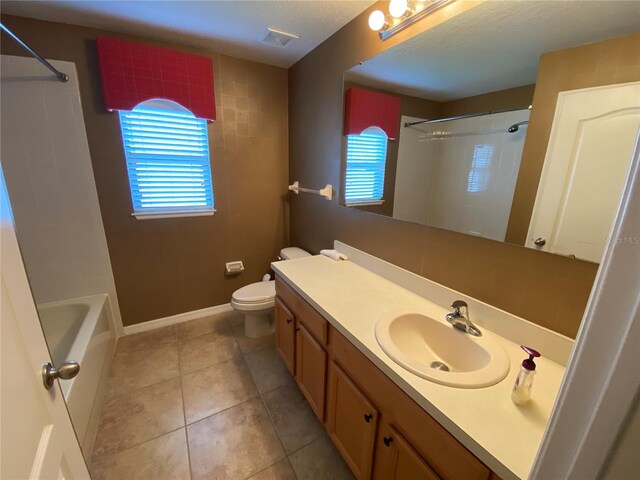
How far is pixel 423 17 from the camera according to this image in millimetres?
1260

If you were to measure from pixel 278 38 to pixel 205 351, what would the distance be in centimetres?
243

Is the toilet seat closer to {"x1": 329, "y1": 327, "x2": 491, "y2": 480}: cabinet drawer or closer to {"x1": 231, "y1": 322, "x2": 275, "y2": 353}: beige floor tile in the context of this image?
{"x1": 231, "y1": 322, "x2": 275, "y2": 353}: beige floor tile

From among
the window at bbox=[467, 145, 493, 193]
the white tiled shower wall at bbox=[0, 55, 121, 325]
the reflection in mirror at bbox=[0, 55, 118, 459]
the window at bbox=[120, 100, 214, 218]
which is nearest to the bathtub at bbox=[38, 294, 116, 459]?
the reflection in mirror at bbox=[0, 55, 118, 459]

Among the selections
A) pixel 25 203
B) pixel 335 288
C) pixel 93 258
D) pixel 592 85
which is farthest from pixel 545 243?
pixel 25 203

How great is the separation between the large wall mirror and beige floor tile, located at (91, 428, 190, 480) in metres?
1.72

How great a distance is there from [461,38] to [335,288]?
128 centimetres

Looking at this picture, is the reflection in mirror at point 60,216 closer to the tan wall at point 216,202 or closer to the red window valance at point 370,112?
the tan wall at point 216,202

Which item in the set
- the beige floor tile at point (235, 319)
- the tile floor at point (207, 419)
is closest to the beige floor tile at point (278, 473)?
the tile floor at point (207, 419)

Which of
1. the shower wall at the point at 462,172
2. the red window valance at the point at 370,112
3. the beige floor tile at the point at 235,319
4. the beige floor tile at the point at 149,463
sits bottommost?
the beige floor tile at the point at 149,463

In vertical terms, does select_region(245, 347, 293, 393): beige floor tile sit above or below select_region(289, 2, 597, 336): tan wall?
below

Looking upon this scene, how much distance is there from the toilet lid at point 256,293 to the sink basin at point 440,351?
124 centimetres

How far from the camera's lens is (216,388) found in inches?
70.7

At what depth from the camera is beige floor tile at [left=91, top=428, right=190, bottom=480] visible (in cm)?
128

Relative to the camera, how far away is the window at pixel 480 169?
1082 millimetres
